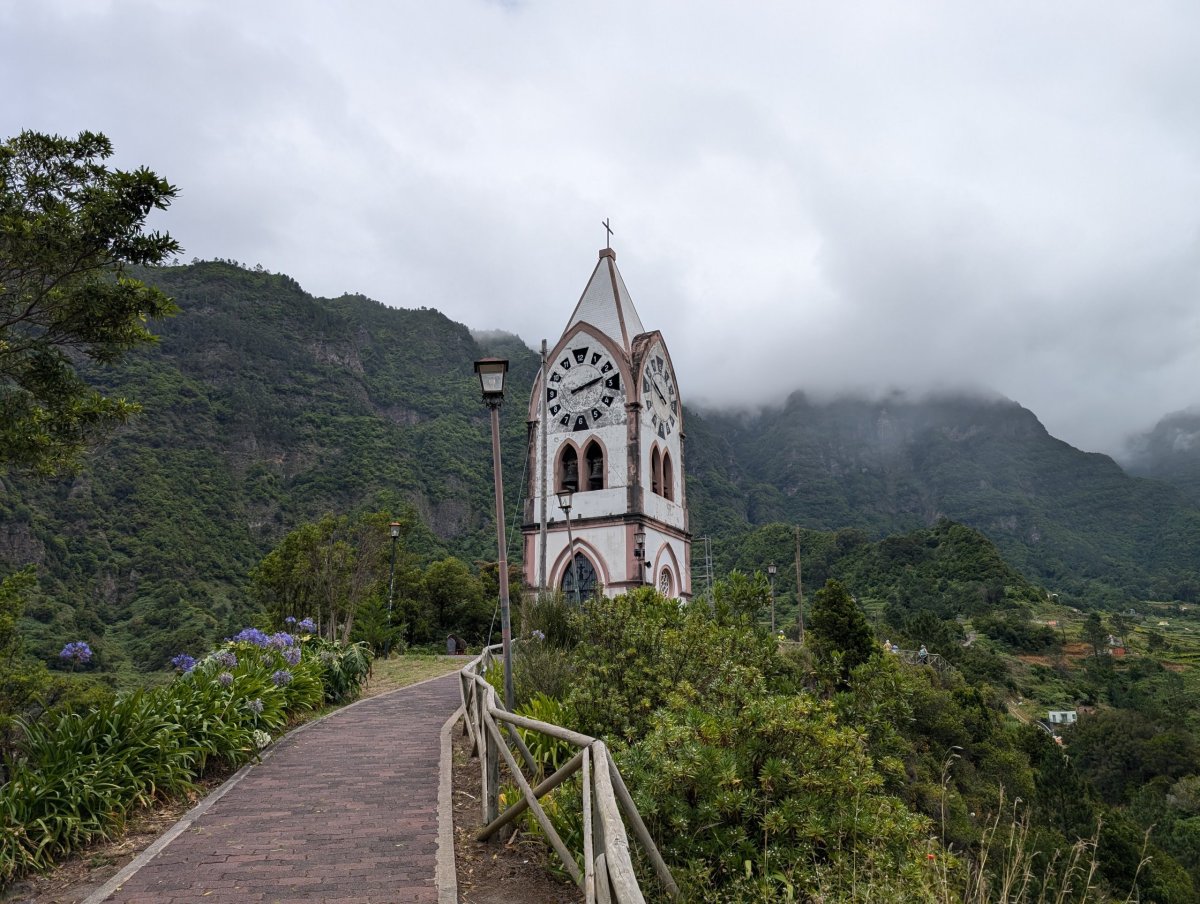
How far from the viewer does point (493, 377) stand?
8.86 meters

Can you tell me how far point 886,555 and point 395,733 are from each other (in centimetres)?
6821

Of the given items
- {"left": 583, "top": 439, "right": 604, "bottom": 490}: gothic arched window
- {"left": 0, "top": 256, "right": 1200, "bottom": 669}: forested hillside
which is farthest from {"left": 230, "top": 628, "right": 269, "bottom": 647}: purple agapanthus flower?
{"left": 0, "top": 256, "right": 1200, "bottom": 669}: forested hillside

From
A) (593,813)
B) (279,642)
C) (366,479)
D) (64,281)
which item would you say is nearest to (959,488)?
(366,479)

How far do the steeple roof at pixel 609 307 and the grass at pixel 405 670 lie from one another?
9696 millimetres

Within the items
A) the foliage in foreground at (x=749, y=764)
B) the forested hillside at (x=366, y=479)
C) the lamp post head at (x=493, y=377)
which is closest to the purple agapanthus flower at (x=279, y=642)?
the foliage in foreground at (x=749, y=764)

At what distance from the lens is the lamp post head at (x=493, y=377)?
8.82 m

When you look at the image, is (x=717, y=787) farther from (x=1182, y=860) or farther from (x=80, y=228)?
(x=1182, y=860)

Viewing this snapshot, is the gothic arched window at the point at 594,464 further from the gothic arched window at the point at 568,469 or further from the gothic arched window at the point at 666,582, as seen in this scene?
the gothic arched window at the point at 666,582

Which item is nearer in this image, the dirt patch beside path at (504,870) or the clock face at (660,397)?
the dirt patch beside path at (504,870)

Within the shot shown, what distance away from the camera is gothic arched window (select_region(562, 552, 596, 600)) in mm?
22344

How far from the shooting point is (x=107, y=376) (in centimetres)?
6278

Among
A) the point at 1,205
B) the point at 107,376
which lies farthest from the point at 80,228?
the point at 107,376

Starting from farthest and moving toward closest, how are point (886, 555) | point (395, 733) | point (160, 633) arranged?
1. point (886, 555)
2. point (160, 633)
3. point (395, 733)

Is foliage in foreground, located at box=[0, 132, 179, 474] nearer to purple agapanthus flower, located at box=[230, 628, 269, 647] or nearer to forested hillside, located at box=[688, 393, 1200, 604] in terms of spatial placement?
purple agapanthus flower, located at box=[230, 628, 269, 647]
